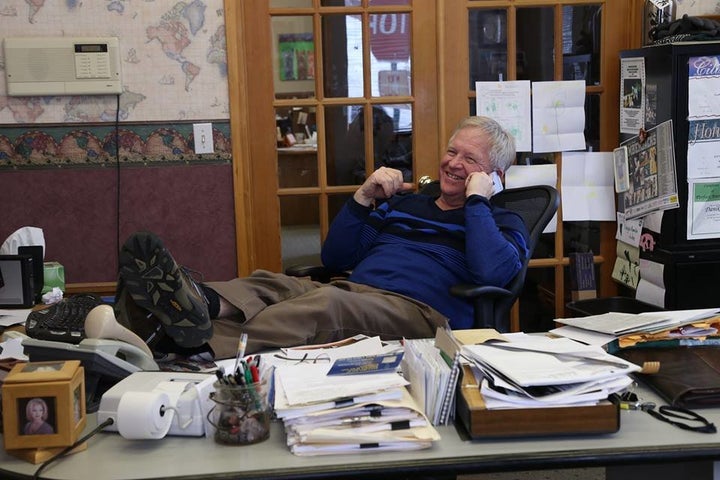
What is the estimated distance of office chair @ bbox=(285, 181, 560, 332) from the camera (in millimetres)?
2580

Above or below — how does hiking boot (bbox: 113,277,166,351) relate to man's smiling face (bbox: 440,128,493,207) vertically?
below

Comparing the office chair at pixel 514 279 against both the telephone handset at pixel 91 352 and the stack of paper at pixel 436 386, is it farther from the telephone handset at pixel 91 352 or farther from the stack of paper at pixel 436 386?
the telephone handset at pixel 91 352

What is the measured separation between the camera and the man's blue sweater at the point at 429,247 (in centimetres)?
261

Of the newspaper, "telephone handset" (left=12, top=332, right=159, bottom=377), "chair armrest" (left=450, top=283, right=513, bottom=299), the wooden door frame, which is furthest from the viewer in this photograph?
the wooden door frame

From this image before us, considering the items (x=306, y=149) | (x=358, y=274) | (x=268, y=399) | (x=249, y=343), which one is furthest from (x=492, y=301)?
(x=306, y=149)

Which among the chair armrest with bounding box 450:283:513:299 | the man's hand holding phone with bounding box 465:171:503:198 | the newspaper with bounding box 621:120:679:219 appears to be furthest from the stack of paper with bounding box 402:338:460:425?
the newspaper with bounding box 621:120:679:219

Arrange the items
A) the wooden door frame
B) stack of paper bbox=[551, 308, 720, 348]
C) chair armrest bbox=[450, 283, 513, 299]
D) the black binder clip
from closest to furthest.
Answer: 1. the black binder clip
2. stack of paper bbox=[551, 308, 720, 348]
3. chair armrest bbox=[450, 283, 513, 299]
4. the wooden door frame

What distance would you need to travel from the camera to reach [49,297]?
288cm

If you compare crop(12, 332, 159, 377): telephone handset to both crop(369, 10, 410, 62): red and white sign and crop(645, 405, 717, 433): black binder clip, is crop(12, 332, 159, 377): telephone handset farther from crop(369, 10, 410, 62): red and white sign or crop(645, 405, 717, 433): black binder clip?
crop(369, 10, 410, 62): red and white sign

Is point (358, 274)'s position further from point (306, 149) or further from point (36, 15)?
point (36, 15)

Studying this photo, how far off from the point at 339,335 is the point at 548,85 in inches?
73.3

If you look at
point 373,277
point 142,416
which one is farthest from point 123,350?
point 373,277

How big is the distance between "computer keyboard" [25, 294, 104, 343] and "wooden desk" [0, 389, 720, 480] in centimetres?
46

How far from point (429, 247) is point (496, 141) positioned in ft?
1.49
